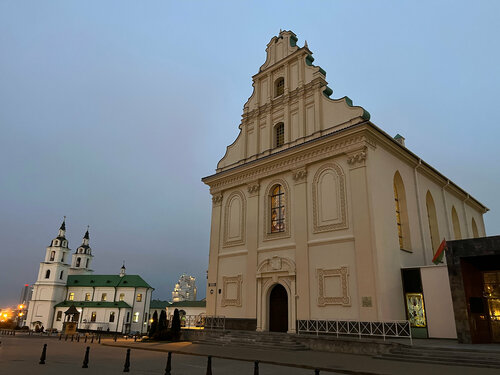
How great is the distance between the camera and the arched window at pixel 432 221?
25.2 metres

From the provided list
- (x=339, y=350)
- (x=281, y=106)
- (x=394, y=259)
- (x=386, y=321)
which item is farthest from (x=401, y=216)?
(x=281, y=106)

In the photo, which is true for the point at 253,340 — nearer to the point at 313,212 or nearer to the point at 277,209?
the point at 313,212

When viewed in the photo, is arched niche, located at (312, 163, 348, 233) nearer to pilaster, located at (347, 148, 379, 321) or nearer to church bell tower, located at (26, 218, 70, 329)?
pilaster, located at (347, 148, 379, 321)

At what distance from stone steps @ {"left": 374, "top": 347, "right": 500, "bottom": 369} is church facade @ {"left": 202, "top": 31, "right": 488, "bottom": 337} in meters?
3.64

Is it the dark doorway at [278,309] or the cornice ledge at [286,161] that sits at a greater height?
the cornice ledge at [286,161]

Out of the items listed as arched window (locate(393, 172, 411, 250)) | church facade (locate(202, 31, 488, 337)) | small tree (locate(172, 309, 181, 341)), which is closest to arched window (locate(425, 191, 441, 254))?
church facade (locate(202, 31, 488, 337))

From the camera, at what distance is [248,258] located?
25.0 m

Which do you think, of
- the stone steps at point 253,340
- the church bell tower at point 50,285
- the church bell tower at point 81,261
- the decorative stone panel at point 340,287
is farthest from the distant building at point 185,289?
the decorative stone panel at point 340,287

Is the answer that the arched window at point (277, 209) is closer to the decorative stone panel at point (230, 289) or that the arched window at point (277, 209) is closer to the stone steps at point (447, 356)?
the decorative stone panel at point (230, 289)

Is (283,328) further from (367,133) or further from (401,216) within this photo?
(367,133)

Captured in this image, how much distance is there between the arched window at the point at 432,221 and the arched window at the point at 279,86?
13316 mm

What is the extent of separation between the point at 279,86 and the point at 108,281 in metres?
77.2

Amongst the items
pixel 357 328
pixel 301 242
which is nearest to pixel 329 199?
pixel 301 242

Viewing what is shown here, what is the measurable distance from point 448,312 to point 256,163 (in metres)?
14.9
